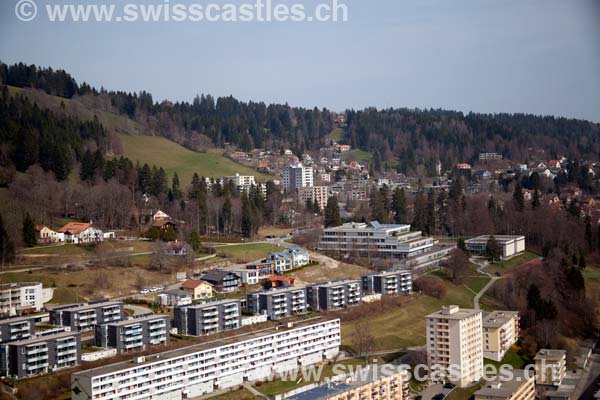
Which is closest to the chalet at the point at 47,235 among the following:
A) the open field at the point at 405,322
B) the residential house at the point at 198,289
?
the residential house at the point at 198,289

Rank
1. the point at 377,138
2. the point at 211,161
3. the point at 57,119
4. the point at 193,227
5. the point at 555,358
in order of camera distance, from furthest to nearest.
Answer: the point at 377,138
the point at 211,161
the point at 57,119
the point at 193,227
the point at 555,358

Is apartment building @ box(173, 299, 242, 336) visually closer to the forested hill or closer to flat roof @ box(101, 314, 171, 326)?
flat roof @ box(101, 314, 171, 326)

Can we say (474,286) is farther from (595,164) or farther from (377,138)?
(377,138)

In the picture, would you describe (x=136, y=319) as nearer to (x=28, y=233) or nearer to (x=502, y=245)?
(x=28, y=233)

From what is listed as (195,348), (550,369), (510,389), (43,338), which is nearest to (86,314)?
(43,338)

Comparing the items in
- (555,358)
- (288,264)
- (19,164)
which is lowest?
(555,358)

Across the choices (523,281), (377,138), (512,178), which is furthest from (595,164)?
(523,281)
